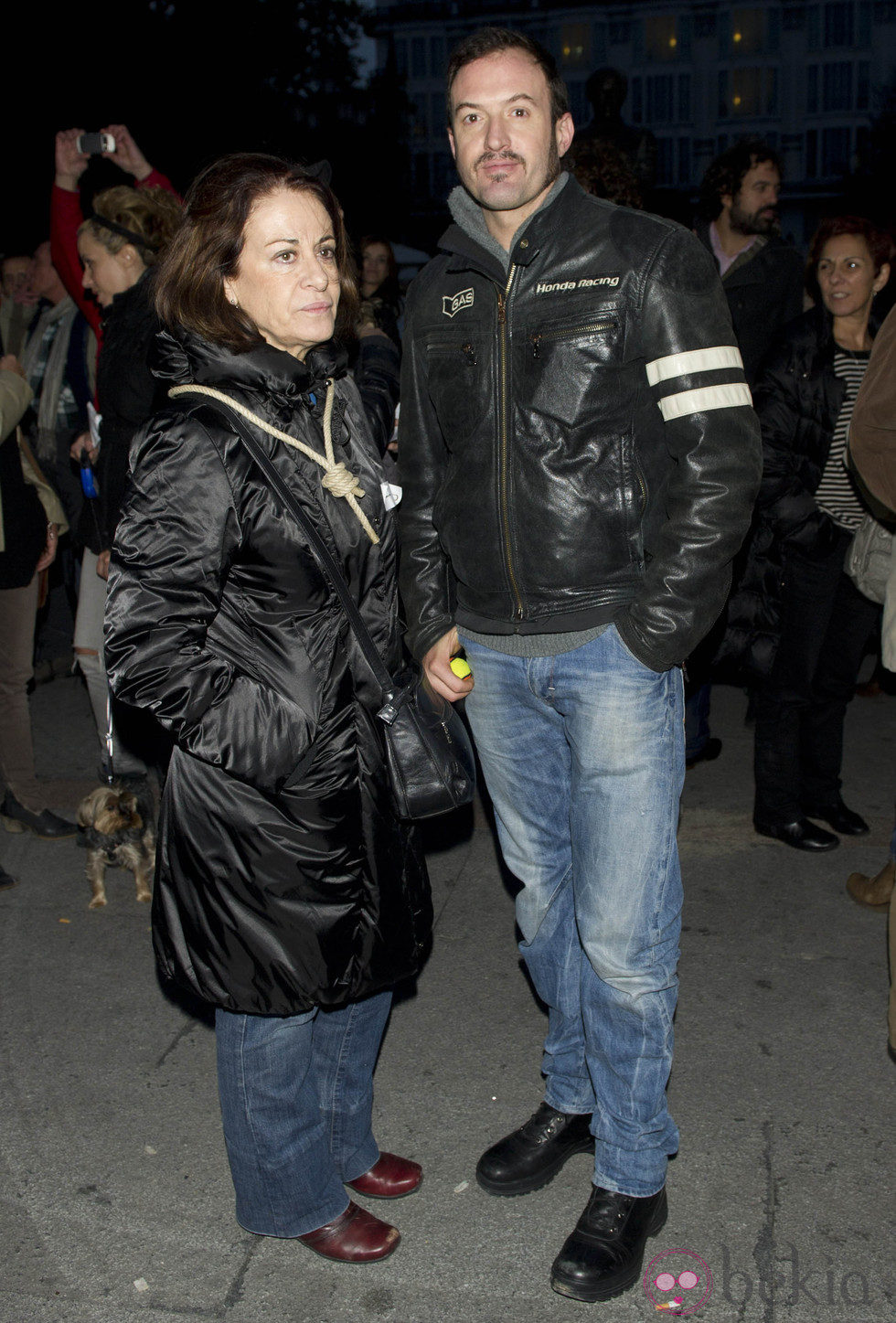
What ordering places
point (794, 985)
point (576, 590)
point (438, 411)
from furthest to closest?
point (794, 985), point (438, 411), point (576, 590)

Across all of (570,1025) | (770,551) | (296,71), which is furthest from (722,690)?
(296,71)

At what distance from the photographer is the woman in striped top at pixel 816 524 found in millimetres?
4590

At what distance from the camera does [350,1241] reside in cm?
280

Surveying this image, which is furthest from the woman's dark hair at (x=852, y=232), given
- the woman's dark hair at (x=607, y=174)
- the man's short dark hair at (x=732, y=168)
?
the woman's dark hair at (x=607, y=174)

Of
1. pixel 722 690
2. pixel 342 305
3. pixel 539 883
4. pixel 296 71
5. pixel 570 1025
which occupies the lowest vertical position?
pixel 722 690

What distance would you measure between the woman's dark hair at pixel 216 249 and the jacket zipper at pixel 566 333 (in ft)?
1.89

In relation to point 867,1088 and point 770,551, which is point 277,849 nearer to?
point 867,1088

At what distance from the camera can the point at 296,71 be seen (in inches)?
1059

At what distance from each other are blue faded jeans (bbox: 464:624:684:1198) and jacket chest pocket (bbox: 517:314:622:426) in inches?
18.9

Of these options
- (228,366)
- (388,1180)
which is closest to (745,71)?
(228,366)

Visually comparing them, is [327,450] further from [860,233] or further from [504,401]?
[860,233]

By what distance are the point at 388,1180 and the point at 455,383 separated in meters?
1.97

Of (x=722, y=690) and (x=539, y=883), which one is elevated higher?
(x=539, y=883)

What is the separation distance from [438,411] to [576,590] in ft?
1.82
